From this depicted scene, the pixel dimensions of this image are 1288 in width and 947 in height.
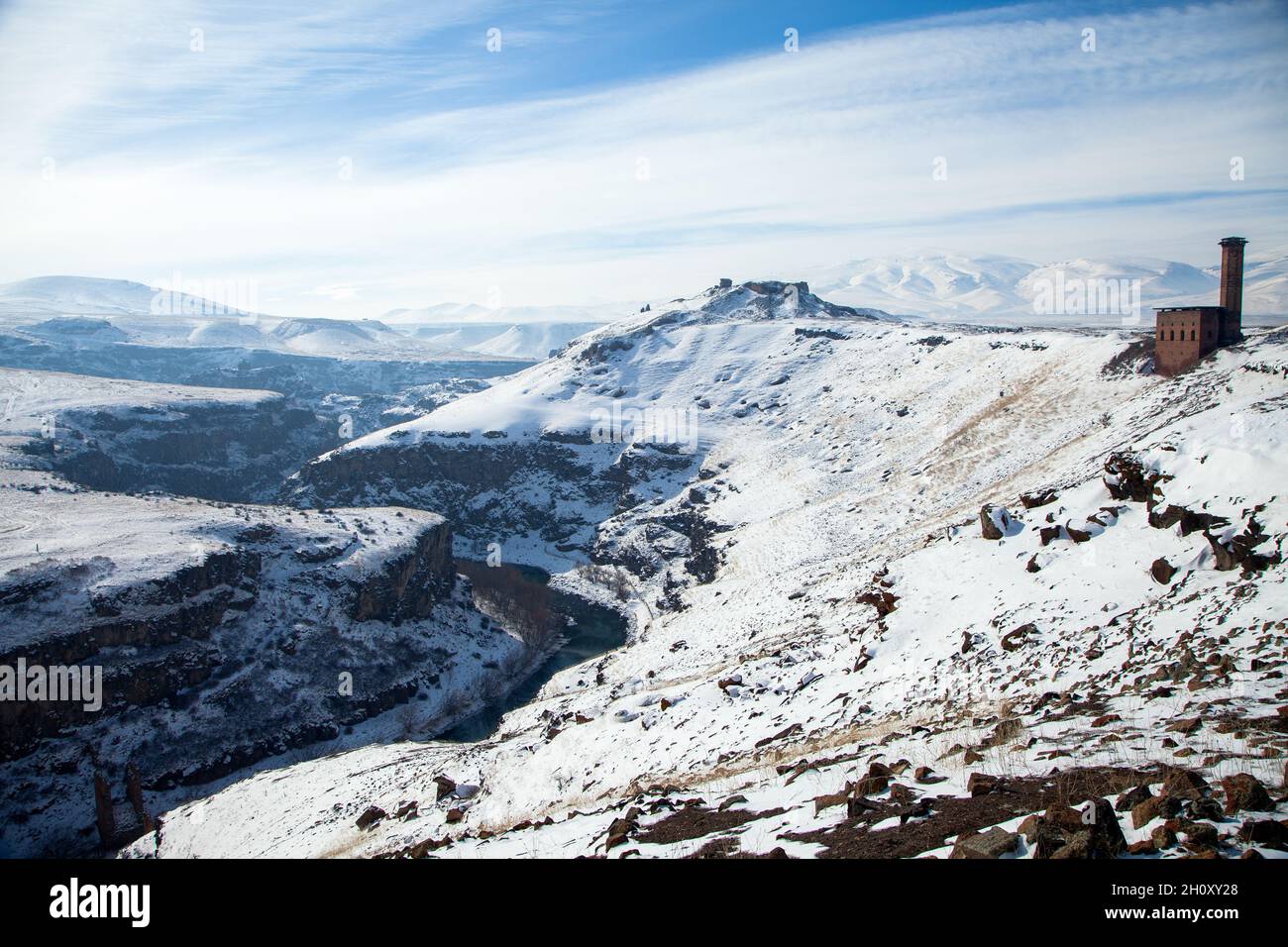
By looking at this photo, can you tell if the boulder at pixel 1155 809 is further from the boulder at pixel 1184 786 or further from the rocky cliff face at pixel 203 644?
the rocky cliff face at pixel 203 644

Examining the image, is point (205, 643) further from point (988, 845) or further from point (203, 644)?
point (988, 845)

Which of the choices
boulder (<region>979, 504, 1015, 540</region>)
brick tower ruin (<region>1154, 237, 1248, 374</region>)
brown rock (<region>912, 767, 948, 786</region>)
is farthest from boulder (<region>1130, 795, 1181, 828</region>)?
brick tower ruin (<region>1154, 237, 1248, 374</region>)

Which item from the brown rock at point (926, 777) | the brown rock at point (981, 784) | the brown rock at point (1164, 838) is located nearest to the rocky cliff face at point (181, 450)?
the brown rock at point (926, 777)

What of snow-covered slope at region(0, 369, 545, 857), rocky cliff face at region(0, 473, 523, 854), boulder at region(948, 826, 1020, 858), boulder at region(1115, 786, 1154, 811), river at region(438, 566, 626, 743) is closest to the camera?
boulder at region(948, 826, 1020, 858)

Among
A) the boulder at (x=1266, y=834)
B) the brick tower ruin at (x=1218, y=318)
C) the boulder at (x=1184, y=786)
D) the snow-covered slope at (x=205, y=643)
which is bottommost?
the snow-covered slope at (x=205, y=643)

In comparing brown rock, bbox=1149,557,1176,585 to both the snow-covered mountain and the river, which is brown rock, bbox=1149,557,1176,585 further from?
the river
